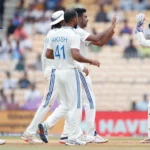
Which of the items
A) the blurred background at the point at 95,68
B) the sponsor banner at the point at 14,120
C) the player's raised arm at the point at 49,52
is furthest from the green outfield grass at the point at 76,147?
the sponsor banner at the point at 14,120

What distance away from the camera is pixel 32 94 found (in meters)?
19.8

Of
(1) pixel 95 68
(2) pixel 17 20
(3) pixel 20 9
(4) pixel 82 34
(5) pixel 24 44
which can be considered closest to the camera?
(4) pixel 82 34

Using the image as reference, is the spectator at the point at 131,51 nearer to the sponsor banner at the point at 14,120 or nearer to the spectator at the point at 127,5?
the spectator at the point at 127,5

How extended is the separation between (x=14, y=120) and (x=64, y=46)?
7.14m

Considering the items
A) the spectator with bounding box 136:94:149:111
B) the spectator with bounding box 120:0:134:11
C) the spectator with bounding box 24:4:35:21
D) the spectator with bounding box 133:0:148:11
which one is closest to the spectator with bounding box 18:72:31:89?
the spectator with bounding box 136:94:149:111

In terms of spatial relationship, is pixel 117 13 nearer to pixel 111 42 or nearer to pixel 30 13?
pixel 111 42

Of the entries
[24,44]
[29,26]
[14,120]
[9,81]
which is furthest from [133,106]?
[29,26]

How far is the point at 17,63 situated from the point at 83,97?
8105 mm

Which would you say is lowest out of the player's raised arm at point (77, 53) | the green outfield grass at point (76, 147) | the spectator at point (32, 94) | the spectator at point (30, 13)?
the green outfield grass at point (76, 147)

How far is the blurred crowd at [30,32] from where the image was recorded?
66.0ft

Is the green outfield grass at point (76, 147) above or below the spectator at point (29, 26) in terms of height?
below

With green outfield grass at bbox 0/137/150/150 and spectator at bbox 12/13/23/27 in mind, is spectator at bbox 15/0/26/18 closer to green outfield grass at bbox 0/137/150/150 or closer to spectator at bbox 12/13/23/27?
spectator at bbox 12/13/23/27

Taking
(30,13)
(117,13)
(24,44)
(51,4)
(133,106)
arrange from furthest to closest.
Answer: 1. (51,4)
2. (30,13)
3. (117,13)
4. (24,44)
5. (133,106)

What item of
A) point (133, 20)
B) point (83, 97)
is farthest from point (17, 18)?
point (83, 97)
